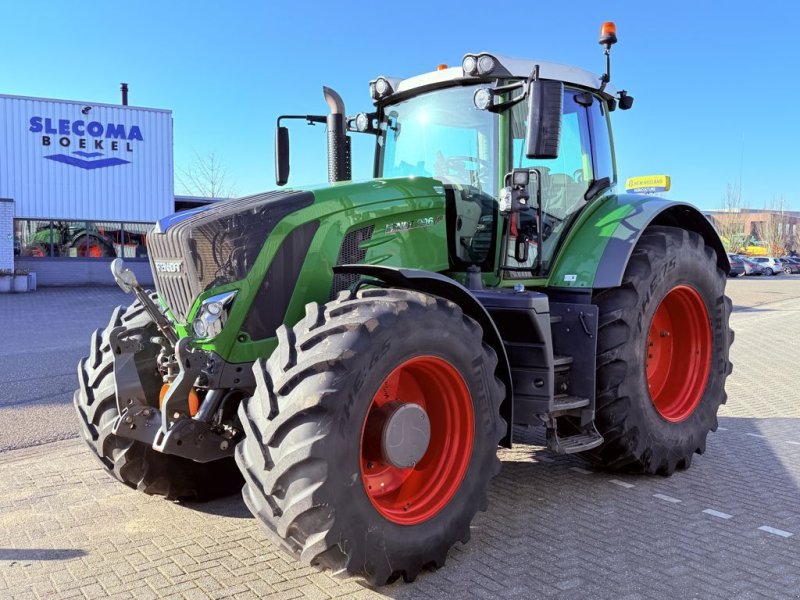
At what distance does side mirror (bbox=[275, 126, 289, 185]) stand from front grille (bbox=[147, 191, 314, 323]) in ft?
4.37

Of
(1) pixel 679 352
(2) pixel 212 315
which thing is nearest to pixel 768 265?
(1) pixel 679 352

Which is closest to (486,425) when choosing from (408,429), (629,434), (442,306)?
(408,429)

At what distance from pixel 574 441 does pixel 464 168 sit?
6.13ft

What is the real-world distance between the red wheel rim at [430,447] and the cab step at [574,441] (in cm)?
87

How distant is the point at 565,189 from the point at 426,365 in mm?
2120

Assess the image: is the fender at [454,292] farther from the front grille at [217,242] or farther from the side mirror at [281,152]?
the side mirror at [281,152]

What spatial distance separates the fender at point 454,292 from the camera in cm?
352

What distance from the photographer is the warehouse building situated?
23609mm

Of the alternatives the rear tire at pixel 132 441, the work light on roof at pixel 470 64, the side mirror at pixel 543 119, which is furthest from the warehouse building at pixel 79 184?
the side mirror at pixel 543 119

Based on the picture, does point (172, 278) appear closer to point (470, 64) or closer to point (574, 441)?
point (470, 64)

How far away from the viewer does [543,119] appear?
3.79 meters

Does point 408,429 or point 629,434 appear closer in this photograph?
point 408,429

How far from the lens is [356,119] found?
514cm

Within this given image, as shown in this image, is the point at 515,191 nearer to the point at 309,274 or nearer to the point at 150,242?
the point at 309,274
